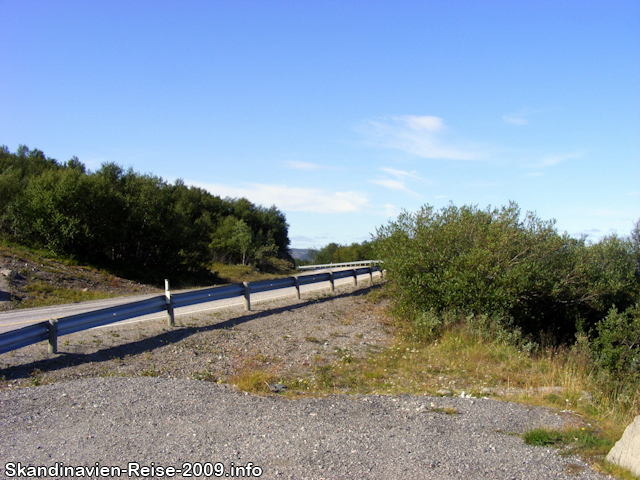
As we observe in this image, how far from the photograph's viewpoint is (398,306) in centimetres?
1452

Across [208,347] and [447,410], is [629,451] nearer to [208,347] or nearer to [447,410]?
[447,410]

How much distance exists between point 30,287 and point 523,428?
17777mm

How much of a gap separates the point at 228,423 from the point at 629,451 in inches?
163

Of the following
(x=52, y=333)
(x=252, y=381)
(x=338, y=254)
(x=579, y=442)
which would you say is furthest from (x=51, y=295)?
(x=338, y=254)

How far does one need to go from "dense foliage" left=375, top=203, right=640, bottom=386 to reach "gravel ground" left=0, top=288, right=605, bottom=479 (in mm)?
5649

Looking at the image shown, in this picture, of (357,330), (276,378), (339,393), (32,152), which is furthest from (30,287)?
(32,152)

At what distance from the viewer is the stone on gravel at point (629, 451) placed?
181 inches

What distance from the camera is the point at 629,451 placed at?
4.70 metres

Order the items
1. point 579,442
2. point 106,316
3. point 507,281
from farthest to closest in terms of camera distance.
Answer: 1. point 507,281
2. point 106,316
3. point 579,442

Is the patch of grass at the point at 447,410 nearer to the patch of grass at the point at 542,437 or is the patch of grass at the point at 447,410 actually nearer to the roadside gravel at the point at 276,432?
the roadside gravel at the point at 276,432

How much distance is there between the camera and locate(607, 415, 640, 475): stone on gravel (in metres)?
4.59

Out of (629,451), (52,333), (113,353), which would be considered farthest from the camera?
(113,353)

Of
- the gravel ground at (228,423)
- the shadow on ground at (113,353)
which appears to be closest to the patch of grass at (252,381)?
the gravel ground at (228,423)

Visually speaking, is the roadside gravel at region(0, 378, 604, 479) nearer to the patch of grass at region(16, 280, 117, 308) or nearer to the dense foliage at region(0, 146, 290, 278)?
the patch of grass at region(16, 280, 117, 308)
